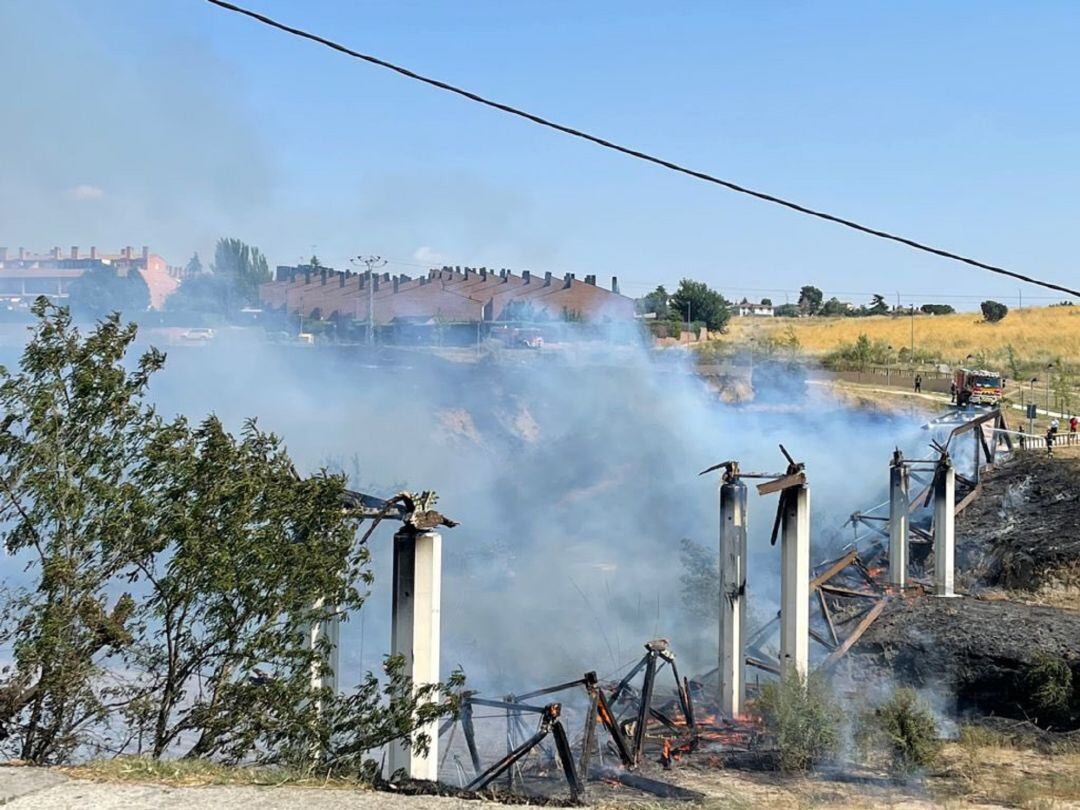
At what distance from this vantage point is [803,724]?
1383 cm

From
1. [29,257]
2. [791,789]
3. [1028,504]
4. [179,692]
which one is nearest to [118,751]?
[179,692]

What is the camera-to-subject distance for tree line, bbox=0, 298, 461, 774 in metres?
8.20

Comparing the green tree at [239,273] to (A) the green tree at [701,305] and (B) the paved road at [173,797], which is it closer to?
(A) the green tree at [701,305]

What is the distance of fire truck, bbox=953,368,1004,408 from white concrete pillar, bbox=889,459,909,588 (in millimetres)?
23163

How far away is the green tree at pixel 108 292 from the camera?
56.2m

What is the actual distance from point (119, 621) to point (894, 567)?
16327 millimetres

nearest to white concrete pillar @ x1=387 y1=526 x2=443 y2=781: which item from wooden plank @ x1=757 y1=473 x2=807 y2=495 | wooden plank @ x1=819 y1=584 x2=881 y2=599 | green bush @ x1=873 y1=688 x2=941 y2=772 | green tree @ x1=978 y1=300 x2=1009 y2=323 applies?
green bush @ x1=873 y1=688 x2=941 y2=772

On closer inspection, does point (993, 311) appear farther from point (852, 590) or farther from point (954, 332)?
point (852, 590)

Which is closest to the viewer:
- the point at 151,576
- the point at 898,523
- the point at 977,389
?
the point at 151,576

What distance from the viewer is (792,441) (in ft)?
127

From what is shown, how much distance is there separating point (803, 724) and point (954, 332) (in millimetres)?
77047

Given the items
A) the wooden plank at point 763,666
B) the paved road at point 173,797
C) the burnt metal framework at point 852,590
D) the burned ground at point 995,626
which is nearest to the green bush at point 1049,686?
the burned ground at point 995,626

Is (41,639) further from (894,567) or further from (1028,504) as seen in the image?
(1028,504)

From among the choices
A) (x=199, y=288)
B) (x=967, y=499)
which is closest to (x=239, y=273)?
(x=199, y=288)
